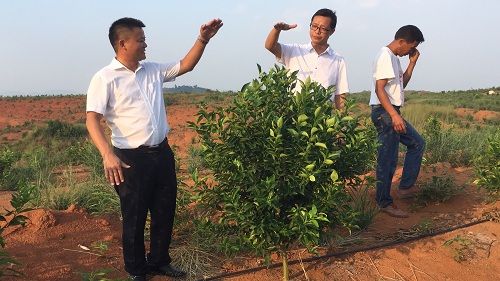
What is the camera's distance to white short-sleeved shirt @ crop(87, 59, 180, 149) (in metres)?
2.43

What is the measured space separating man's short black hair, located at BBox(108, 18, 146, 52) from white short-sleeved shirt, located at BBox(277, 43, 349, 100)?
1.28 meters

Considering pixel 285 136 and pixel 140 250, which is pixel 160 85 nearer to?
pixel 285 136

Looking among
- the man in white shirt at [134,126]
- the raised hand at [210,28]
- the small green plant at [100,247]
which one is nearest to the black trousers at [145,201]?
the man in white shirt at [134,126]

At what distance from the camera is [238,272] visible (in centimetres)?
296

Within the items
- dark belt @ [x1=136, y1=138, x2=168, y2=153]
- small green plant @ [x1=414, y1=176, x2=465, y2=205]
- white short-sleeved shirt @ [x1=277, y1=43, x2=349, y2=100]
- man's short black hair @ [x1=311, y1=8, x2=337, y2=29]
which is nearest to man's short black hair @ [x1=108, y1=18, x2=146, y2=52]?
dark belt @ [x1=136, y1=138, x2=168, y2=153]

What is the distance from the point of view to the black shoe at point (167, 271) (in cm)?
291

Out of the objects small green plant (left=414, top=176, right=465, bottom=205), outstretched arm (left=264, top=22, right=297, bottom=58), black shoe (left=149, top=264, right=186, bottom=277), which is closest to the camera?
black shoe (left=149, top=264, right=186, bottom=277)

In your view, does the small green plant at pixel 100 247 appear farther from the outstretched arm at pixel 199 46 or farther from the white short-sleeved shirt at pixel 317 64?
the white short-sleeved shirt at pixel 317 64

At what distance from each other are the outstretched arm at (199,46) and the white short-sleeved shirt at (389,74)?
1.78 metres

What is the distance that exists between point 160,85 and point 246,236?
1165mm

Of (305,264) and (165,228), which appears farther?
(305,264)

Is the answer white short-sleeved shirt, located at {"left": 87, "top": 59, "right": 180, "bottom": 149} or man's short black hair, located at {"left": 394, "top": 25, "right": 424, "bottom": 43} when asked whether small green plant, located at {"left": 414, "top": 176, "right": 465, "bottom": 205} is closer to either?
man's short black hair, located at {"left": 394, "top": 25, "right": 424, "bottom": 43}

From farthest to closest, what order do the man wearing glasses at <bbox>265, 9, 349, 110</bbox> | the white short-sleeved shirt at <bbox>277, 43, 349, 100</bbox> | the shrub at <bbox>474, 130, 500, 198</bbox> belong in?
1. the shrub at <bbox>474, 130, 500, 198</bbox>
2. the white short-sleeved shirt at <bbox>277, 43, 349, 100</bbox>
3. the man wearing glasses at <bbox>265, 9, 349, 110</bbox>

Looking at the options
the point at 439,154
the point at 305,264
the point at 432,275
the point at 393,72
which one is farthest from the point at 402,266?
the point at 439,154
